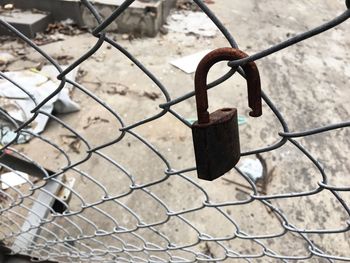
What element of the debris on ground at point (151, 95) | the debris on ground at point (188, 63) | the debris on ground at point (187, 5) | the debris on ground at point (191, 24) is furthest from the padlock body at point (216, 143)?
the debris on ground at point (187, 5)

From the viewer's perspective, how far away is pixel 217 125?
43 centimetres

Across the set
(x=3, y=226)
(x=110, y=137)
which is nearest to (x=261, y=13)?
(x=110, y=137)

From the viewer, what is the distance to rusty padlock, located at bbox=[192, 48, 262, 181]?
37cm

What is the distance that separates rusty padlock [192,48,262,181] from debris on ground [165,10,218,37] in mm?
3153

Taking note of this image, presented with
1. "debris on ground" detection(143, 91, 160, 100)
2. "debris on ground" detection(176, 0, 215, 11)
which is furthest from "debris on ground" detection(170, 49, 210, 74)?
"debris on ground" detection(176, 0, 215, 11)

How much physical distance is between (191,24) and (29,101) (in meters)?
2.02

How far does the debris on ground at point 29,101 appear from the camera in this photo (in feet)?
7.14

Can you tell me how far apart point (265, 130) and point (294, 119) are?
299mm

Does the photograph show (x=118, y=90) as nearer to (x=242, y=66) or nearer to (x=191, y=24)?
(x=191, y=24)

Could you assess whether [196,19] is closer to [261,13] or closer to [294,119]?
[261,13]

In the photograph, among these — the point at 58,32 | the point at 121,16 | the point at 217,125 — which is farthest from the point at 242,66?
the point at 58,32

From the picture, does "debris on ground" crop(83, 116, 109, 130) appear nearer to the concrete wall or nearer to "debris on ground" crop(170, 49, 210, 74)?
"debris on ground" crop(170, 49, 210, 74)

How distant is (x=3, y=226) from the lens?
A: 151cm

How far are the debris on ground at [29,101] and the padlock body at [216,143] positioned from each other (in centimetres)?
183
